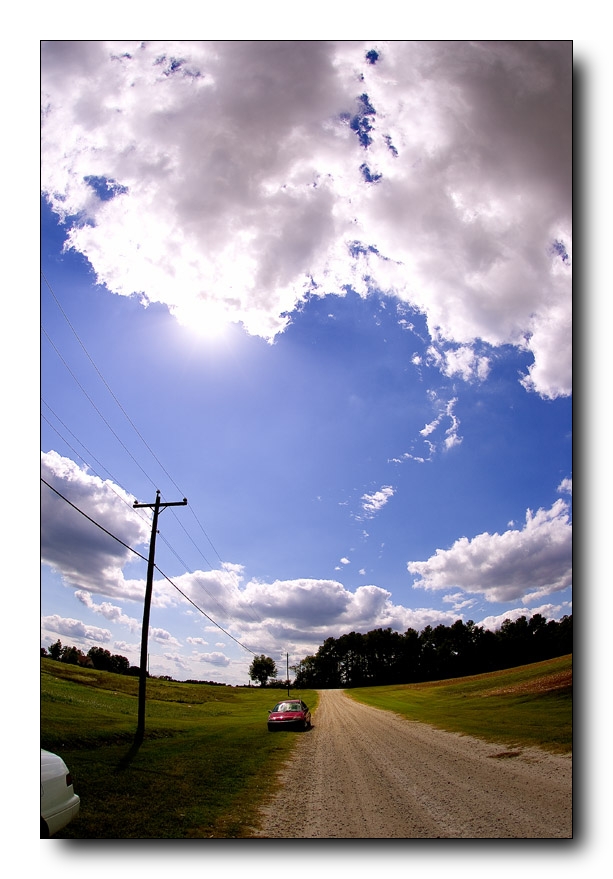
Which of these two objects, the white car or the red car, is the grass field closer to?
the white car

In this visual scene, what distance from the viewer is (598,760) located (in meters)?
7.16

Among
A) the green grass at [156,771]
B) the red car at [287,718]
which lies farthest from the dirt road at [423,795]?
the red car at [287,718]

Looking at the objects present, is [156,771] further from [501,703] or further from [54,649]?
[501,703]

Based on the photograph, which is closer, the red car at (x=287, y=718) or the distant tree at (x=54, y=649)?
the distant tree at (x=54, y=649)

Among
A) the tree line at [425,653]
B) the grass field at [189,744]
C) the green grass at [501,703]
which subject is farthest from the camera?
the tree line at [425,653]

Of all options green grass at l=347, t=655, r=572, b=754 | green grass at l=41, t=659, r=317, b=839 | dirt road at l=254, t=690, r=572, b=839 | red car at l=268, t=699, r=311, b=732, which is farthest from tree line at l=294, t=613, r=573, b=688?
green grass at l=41, t=659, r=317, b=839

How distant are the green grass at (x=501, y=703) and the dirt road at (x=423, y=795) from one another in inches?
62.5

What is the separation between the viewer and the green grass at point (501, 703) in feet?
41.2

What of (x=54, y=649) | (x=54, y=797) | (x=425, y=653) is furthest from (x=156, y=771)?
(x=425, y=653)

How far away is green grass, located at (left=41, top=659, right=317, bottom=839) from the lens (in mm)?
6238

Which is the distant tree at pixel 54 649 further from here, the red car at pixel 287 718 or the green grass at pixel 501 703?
the red car at pixel 287 718

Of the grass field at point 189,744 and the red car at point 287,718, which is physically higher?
the grass field at point 189,744

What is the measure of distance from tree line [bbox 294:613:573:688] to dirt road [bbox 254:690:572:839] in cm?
262

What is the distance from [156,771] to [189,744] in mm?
5222
